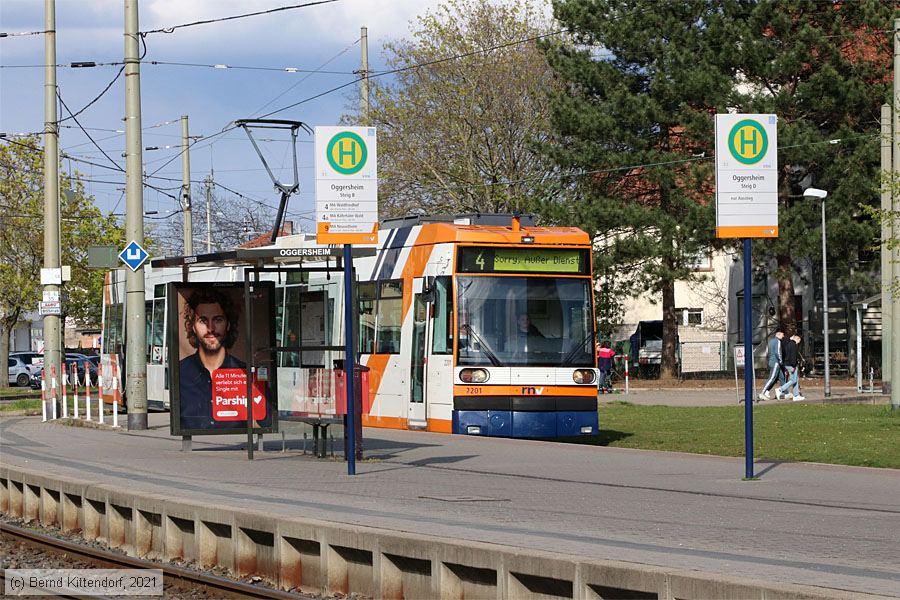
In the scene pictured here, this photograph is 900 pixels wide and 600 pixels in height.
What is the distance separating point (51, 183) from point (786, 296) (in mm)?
26827

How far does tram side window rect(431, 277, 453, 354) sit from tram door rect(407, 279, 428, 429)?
338mm

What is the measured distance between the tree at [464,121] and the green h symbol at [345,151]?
34.9 meters

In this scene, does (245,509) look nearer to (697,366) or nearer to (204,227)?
(697,366)

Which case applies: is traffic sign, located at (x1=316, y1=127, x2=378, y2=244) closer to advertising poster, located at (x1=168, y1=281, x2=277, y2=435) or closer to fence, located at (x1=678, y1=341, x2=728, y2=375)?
advertising poster, located at (x1=168, y1=281, x2=277, y2=435)

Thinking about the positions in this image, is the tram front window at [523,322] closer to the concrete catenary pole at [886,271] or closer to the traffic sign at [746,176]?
the traffic sign at [746,176]

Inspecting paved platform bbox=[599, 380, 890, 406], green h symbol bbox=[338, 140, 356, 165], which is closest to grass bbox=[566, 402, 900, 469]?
paved platform bbox=[599, 380, 890, 406]

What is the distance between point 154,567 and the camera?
11398mm

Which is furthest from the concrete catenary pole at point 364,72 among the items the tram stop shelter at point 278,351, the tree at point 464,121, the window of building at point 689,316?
the window of building at point 689,316

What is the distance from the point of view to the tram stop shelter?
60.4 feet

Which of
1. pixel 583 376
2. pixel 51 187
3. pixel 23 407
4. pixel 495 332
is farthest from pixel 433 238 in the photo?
pixel 23 407

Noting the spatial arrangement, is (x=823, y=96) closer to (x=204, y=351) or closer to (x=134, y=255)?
(x=134, y=255)

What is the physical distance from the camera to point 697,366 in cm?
5703

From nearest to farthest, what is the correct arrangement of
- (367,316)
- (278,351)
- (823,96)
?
(278,351) → (367,316) → (823,96)

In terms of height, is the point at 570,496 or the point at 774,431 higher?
the point at 570,496
